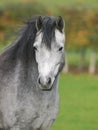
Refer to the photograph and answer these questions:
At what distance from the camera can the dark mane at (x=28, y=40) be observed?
6.79m

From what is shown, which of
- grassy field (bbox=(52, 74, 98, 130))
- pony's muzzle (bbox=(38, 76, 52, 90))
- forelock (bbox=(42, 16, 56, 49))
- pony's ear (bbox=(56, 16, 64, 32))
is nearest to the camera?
pony's muzzle (bbox=(38, 76, 52, 90))

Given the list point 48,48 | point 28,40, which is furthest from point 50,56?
point 28,40

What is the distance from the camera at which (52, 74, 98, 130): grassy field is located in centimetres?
1312

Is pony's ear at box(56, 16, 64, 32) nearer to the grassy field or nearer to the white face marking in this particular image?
the white face marking

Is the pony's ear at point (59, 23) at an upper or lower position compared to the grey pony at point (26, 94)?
upper

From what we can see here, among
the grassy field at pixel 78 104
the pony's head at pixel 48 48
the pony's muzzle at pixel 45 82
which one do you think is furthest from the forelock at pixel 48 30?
the grassy field at pixel 78 104

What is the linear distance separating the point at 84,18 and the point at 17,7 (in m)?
5.11

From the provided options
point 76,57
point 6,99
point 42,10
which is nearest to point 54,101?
point 6,99

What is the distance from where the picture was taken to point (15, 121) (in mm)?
7105

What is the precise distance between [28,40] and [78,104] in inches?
404

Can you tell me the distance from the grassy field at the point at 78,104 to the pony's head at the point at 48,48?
5696 mm

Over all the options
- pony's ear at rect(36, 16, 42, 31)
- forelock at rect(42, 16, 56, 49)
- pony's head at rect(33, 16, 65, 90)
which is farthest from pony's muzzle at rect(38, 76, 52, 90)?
pony's ear at rect(36, 16, 42, 31)

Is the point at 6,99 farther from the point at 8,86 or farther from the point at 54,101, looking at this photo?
the point at 54,101

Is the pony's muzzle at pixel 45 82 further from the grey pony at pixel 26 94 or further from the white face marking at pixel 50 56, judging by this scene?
the grey pony at pixel 26 94
